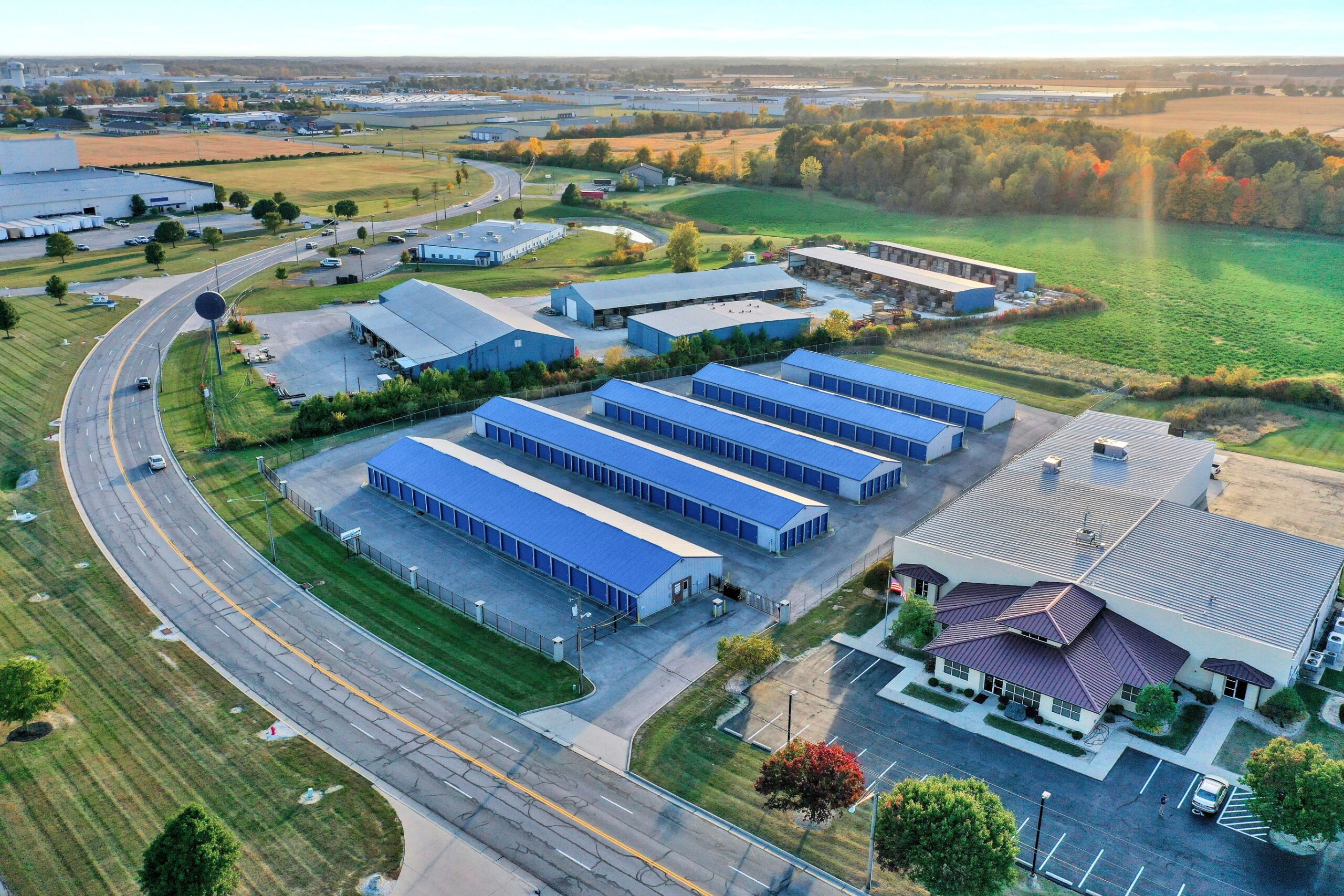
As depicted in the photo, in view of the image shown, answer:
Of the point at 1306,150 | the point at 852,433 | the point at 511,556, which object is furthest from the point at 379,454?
the point at 1306,150

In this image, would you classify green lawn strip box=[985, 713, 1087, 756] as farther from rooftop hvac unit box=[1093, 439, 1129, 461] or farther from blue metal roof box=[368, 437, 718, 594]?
rooftop hvac unit box=[1093, 439, 1129, 461]

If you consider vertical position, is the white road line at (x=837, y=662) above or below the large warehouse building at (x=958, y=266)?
below

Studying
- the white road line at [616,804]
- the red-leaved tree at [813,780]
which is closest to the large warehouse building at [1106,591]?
the red-leaved tree at [813,780]

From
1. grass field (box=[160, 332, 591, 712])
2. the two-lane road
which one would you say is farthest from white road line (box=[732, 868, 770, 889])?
grass field (box=[160, 332, 591, 712])

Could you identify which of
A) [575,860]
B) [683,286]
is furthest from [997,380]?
[575,860]

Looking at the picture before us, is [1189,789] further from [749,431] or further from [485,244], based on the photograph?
[485,244]

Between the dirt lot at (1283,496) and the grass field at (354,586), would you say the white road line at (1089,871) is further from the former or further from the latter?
the dirt lot at (1283,496)
